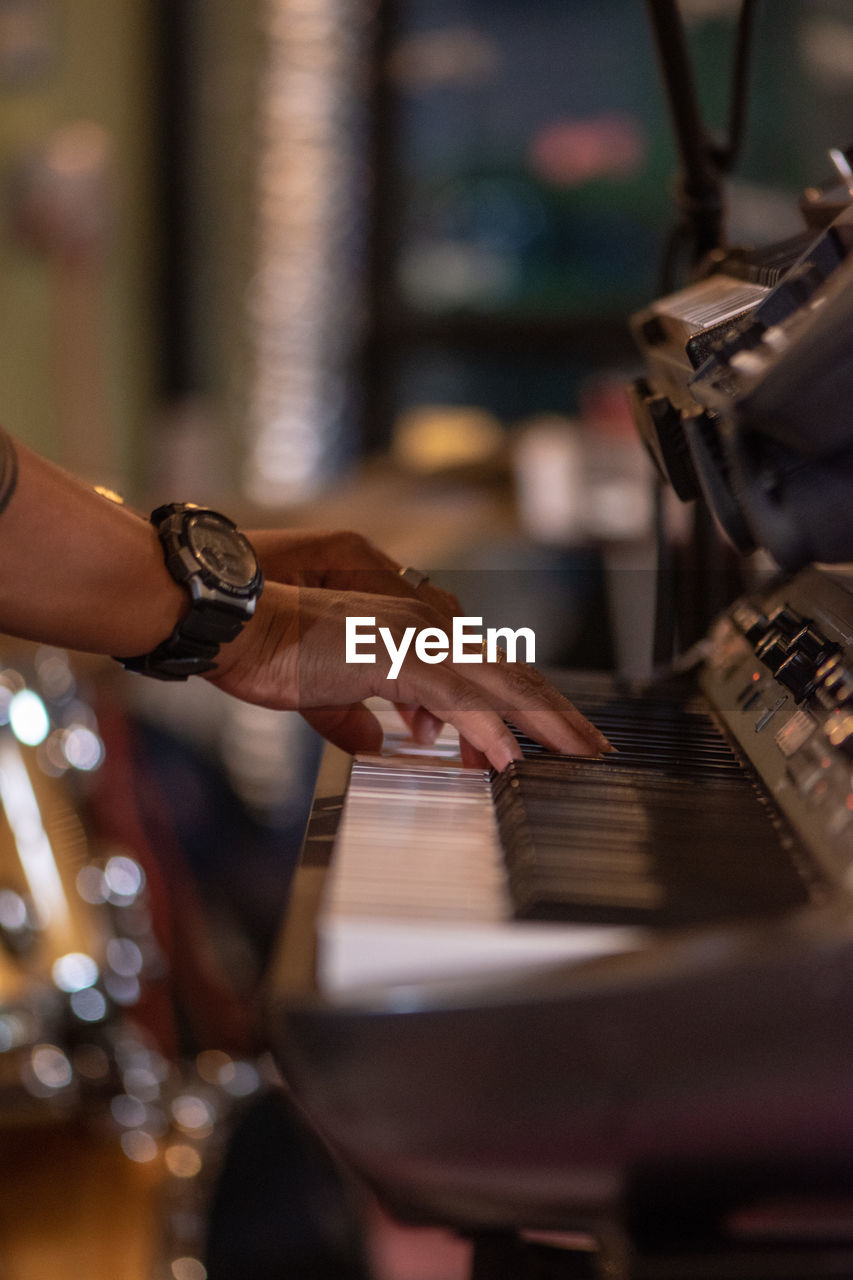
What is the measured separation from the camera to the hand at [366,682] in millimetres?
699

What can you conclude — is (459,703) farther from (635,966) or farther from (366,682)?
(635,966)

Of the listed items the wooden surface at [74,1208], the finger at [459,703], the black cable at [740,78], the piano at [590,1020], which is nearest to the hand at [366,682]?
the finger at [459,703]

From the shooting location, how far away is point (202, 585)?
0.73m

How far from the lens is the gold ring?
81cm

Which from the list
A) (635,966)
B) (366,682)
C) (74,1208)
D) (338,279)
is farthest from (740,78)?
(338,279)

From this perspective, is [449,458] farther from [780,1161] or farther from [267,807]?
[780,1161]

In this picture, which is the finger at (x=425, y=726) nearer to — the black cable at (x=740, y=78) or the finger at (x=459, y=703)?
the finger at (x=459, y=703)

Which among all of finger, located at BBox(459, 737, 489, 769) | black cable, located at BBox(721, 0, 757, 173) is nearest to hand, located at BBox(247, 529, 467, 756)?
finger, located at BBox(459, 737, 489, 769)

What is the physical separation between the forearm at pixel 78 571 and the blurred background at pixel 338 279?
108 cm

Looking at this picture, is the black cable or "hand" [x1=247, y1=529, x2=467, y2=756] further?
the black cable

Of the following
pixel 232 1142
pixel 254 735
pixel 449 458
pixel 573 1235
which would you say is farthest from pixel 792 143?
pixel 573 1235

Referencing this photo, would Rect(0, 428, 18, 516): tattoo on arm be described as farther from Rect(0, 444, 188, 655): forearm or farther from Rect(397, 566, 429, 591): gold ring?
Rect(397, 566, 429, 591): gold ring

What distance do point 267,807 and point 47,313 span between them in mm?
1371

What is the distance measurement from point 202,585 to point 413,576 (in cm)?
15
